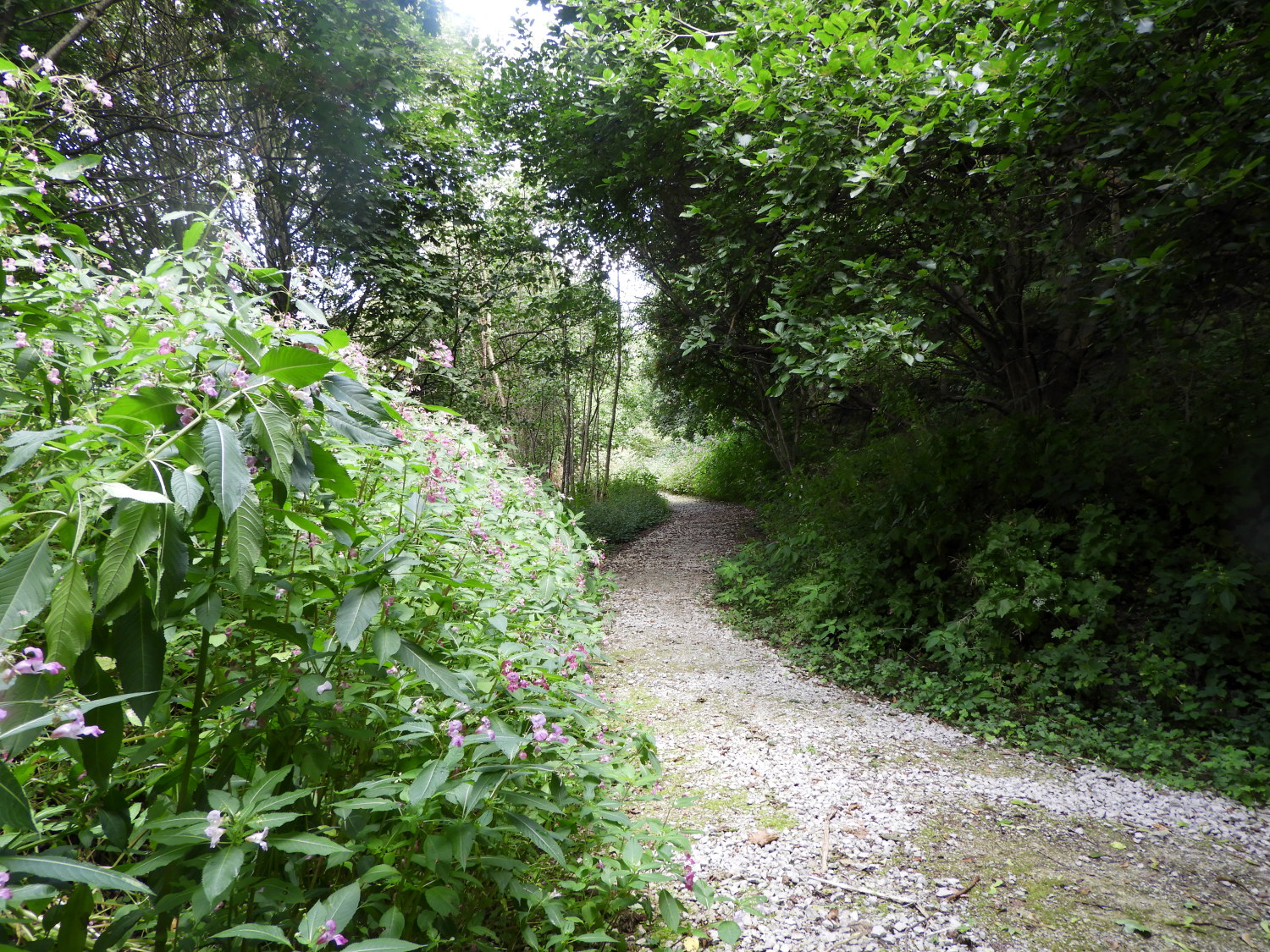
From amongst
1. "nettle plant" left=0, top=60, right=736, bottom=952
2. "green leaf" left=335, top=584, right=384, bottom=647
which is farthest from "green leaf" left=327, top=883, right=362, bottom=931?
"green leaf" left=335, top=584, right=384, bottom=647

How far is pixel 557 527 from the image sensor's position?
3658 millimetres

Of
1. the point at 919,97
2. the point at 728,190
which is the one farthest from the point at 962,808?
the point at 728,190

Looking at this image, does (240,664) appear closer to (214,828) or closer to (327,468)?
(214,828)

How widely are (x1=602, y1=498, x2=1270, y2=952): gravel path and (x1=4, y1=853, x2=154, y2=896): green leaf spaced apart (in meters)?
1.55

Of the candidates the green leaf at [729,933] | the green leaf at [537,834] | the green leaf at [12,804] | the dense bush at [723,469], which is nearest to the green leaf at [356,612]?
the green leaf at [12,804]

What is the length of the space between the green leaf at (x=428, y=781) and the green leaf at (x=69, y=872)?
0.46m

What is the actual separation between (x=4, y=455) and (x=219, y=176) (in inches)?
265

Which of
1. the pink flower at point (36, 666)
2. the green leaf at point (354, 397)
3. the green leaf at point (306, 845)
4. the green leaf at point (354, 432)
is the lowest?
the green leaf at point (306, 845)

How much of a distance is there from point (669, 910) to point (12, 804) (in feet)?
4.74

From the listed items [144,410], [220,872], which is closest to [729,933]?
[220,872]

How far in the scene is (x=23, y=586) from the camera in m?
0.68

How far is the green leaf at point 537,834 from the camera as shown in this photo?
1.12 m

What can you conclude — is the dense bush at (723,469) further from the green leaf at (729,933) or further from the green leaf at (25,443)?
the green leaf at (25,443)

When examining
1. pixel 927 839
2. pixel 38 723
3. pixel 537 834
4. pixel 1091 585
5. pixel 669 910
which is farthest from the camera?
pixel 1091 585
